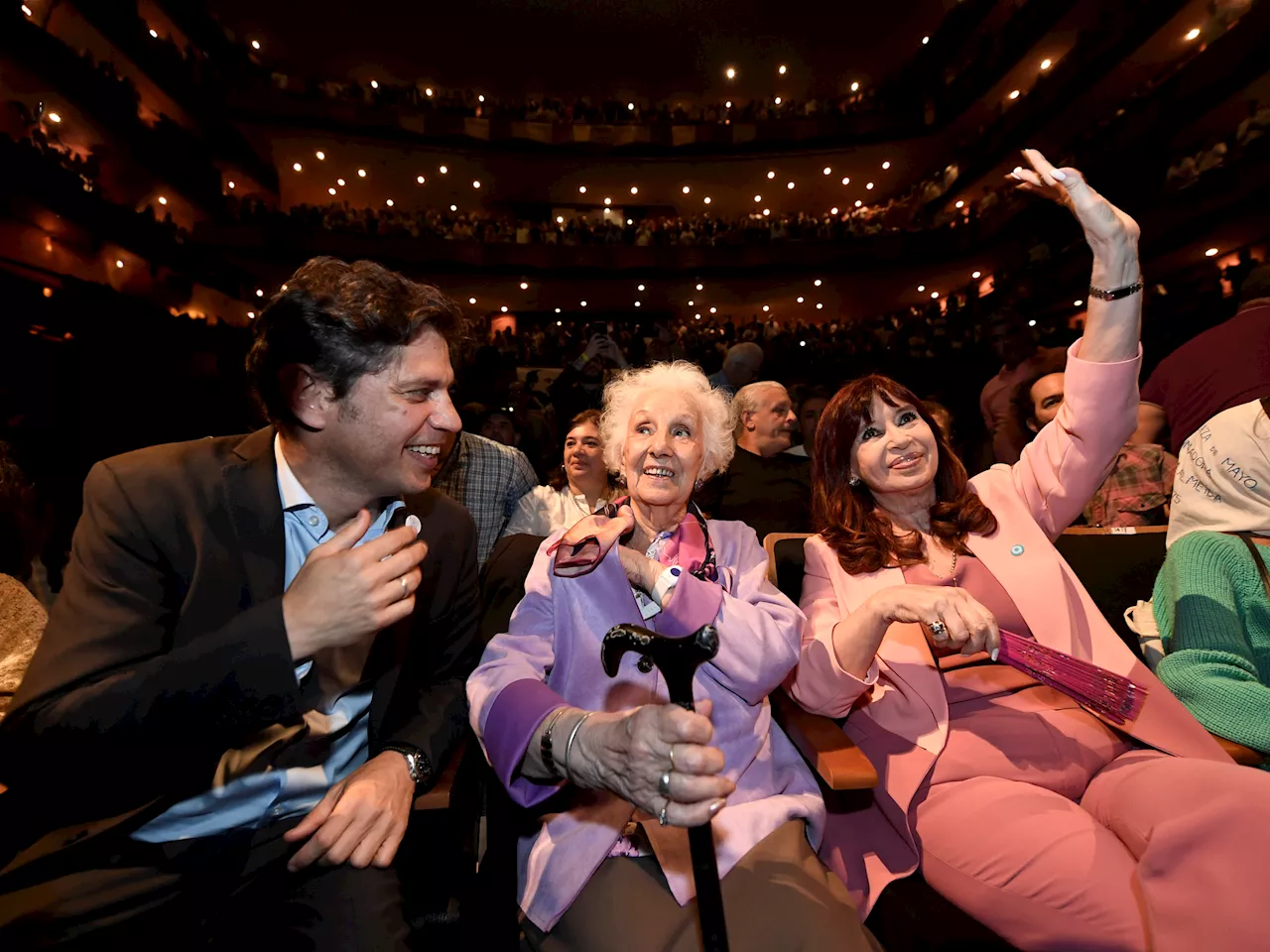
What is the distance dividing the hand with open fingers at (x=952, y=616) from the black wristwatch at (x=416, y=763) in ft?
3.65

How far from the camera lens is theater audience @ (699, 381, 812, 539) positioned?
3461 millimetres

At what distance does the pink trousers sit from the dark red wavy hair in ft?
1.50

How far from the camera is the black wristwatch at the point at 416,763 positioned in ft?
4.58

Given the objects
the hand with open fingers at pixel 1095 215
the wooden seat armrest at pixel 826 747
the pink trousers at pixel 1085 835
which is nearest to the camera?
the pink trousers at pixel 1085 835

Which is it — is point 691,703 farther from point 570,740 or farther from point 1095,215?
point 1095,215

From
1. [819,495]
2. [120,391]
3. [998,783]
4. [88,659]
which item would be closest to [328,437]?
[88,659]

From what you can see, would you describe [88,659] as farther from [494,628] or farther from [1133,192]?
[1133,192]

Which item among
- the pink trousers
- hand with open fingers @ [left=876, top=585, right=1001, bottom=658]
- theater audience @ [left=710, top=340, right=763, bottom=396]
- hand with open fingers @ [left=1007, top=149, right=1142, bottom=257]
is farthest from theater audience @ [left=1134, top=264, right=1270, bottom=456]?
theater audience @ [left=710, top=340, right=763, bottom=396]

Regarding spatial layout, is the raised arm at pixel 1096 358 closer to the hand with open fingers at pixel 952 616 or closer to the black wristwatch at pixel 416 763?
the hand with open fingers at pixel 952 616

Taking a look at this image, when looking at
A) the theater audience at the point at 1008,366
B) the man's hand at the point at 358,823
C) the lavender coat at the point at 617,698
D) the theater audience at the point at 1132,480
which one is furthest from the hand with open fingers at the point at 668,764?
the theater audience at the point at 1008,366

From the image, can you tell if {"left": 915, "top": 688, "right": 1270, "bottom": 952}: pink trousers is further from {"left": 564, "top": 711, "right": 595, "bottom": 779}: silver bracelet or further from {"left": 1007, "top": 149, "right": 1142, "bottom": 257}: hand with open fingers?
{"left": 1007, "top": 149, "right": 1142, "bottom": 257}: hand with open fingers

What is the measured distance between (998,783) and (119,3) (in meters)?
19.7

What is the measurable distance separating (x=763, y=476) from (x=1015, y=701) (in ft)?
6.74

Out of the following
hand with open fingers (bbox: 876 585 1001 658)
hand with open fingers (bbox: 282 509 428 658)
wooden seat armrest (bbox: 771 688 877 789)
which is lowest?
wooden seat armrest (bbox: 771 688 877 789)
